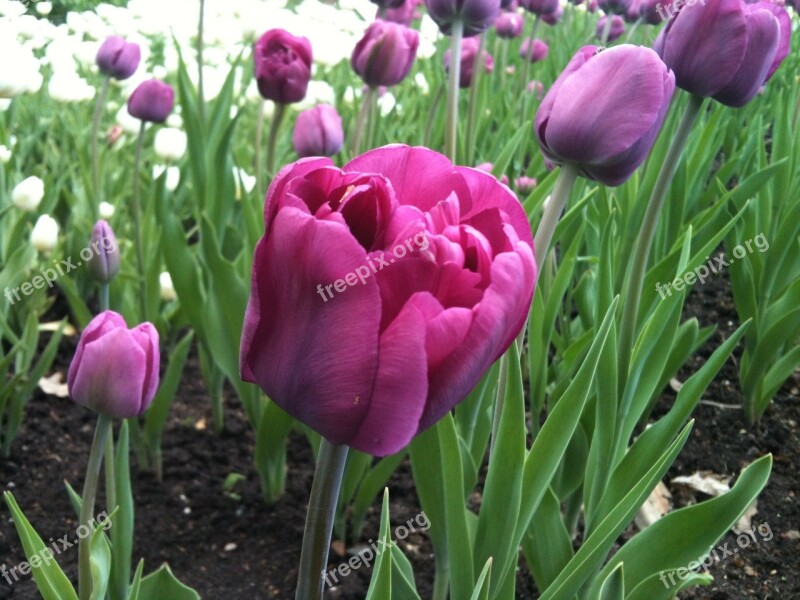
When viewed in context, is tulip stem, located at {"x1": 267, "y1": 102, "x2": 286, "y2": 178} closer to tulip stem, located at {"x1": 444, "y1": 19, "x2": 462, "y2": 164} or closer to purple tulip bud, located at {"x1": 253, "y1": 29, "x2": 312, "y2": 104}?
purple tulip bud, located at {"x1": 253, "y1": 29, "x2": 312, "y2": 104}

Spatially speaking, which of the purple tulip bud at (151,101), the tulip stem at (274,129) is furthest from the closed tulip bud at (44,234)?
the tulip stem at (274,129)

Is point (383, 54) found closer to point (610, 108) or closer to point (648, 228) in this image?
point (648, 228)

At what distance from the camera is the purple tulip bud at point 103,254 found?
41.3 inches

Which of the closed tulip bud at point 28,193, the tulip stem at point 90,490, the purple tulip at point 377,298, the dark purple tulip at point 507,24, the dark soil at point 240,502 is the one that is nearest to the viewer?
the purple tulip at point 377,298

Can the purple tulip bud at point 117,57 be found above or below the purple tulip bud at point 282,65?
below

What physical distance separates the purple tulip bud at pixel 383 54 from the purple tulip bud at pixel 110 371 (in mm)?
811

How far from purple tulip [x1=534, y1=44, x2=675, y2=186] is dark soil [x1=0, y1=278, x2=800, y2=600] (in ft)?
2.26

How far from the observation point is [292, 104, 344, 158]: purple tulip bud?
4.66 ft

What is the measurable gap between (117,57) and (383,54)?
1.80 ft

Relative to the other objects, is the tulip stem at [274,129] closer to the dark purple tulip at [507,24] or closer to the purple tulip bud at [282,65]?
the purple tulip bud at [282,65]

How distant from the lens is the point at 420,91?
3.04 meters

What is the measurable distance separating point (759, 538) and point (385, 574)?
86 centimetres

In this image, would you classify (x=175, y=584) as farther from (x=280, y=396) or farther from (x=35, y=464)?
(x=35, y=464)

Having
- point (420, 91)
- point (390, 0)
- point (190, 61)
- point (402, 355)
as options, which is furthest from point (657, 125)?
point (190, 61)
